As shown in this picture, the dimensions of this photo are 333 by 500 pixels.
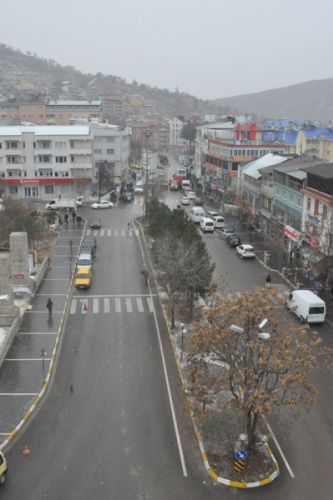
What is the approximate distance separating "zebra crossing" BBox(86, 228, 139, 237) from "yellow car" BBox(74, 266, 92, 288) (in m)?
16.8

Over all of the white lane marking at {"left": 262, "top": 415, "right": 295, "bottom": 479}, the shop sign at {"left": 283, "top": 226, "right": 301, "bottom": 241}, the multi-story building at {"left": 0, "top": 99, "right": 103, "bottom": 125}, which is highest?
the multi-story building at {"left": 0, "top": 99, "right": 103, "bottom": 125}

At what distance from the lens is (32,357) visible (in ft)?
86.6

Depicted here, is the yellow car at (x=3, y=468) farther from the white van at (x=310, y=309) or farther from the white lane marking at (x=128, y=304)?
the white van at (x=310, y=309)

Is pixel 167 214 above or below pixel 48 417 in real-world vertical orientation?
above

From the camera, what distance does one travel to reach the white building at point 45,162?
74062 millimetres

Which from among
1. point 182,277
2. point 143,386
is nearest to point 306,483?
point 143,386

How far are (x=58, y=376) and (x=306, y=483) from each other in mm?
11843

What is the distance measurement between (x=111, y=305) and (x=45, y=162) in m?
45.7

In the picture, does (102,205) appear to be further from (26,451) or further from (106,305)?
(26,451)

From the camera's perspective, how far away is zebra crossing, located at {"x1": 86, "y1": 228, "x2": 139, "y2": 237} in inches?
2183

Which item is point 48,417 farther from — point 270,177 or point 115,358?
point 270,177

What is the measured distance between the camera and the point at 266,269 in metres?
43.2

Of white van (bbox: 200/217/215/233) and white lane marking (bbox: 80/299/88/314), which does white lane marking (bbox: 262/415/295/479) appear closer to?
white lane marking (bbox: 80/299/88/314)

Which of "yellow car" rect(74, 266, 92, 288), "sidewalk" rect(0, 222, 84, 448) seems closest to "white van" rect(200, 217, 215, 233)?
"sidewalk" rect(0, 222, 84, 448)
